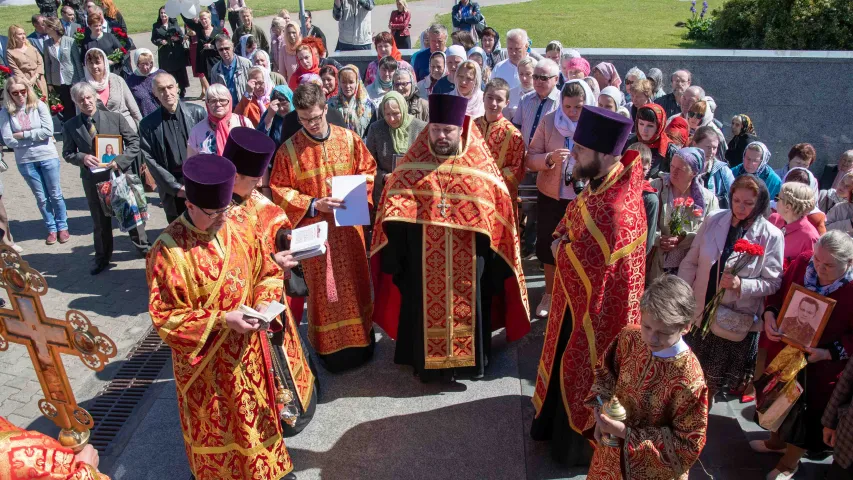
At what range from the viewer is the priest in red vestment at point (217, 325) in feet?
11.4

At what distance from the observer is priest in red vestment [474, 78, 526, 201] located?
6.18 metres

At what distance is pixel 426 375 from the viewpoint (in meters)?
5.50

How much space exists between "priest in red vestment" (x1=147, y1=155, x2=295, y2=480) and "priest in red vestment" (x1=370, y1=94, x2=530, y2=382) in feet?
4.75

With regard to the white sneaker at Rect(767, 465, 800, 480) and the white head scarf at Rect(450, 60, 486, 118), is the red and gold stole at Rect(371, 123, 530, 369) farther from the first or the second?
the white head scarf at Rect(450, 60, 486, 118)

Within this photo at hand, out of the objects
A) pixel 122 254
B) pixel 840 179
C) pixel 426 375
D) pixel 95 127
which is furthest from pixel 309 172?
pixel 840 179

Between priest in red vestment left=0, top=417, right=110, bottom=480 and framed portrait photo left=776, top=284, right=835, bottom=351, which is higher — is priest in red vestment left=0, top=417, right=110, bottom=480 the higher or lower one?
the higher one

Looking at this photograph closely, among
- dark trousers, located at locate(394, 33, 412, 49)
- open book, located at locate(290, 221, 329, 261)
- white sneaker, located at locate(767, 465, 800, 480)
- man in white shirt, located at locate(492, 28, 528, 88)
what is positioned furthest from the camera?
dark trousers, located at locate(394, 33, 412, 49)

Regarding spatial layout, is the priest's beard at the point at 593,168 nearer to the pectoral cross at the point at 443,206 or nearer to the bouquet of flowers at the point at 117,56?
the pectoral cross at the point at 443,206

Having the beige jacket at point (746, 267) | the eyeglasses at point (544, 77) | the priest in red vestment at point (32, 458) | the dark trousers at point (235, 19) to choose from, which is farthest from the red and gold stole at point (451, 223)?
the dark trousers at point (235, 19)

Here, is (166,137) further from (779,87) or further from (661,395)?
(779,87)

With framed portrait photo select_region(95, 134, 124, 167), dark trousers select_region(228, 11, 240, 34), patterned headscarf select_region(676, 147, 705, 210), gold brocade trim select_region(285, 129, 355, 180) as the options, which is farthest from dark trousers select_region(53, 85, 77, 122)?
patterned headscarf select_region(676, 147, 705, 210)

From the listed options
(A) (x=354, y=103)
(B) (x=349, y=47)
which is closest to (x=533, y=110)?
(A) (x=354, y=103)

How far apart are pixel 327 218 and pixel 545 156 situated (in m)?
2.09

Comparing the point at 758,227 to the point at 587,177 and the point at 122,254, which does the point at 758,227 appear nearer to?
the point at 587,177
